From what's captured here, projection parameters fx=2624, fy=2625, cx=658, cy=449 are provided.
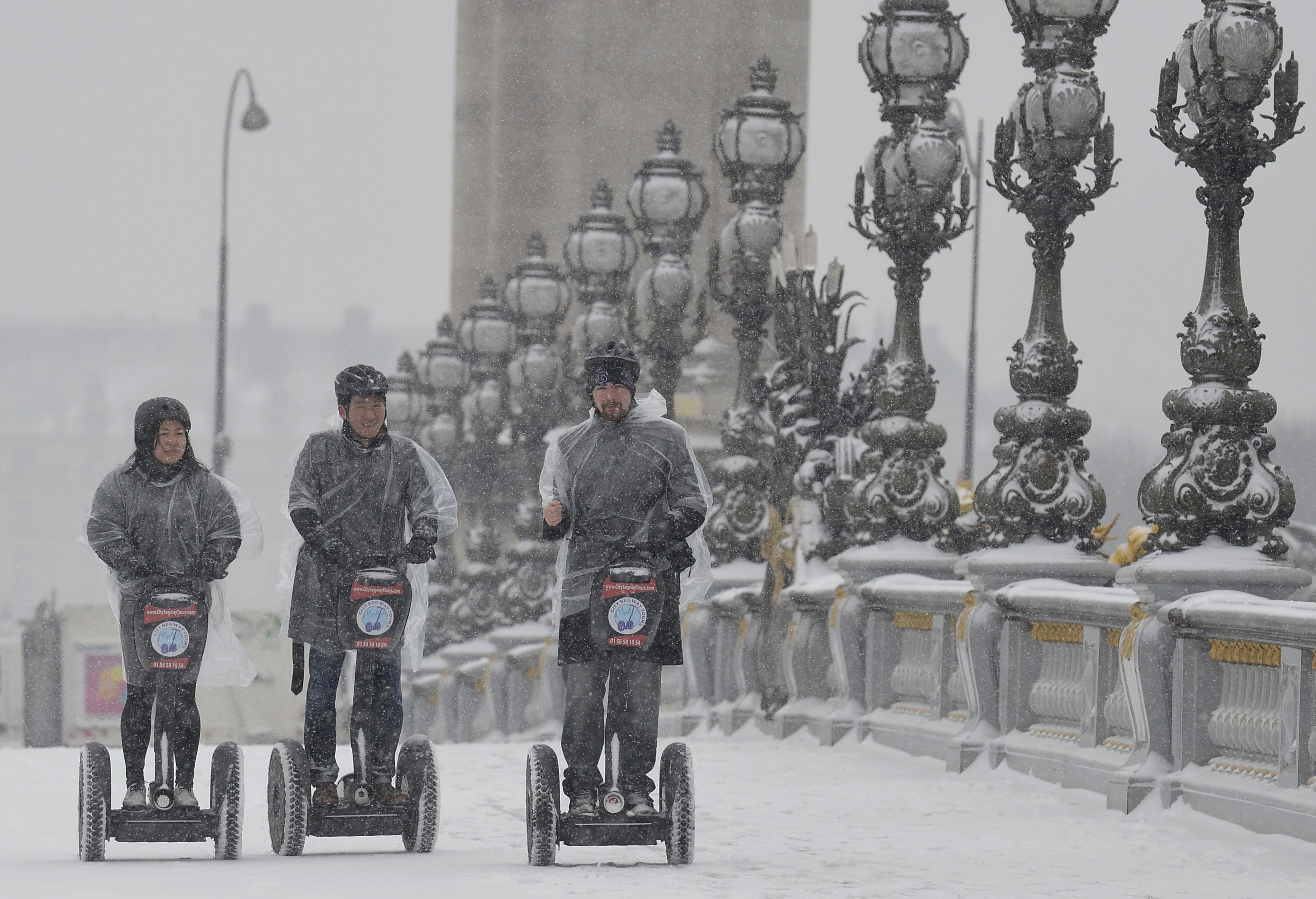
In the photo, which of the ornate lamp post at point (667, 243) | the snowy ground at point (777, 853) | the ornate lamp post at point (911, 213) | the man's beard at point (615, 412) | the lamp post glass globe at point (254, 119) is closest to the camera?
the snowy ground at point (777, 853)

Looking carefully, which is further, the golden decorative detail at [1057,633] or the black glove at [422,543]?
the golden decorative detail at [1057,633]

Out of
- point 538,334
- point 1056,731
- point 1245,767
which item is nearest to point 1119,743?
point 1056,731

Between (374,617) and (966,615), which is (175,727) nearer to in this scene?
(374,617)

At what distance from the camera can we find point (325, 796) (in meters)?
10.1

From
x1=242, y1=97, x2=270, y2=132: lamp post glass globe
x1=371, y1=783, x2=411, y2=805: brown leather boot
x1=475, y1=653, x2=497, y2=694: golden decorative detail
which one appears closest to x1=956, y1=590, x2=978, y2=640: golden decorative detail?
x1=371, y1=783, x2=411, y2=805: brown leather boot

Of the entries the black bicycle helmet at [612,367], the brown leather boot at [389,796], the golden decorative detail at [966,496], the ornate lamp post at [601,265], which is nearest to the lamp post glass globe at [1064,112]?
the golden decorative detail at [966,496]

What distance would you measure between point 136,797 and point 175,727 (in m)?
0.33

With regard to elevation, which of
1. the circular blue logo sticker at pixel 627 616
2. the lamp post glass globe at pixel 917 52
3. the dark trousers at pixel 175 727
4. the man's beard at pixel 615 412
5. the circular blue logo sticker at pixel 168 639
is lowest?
the dark trousers at pixel 175 727

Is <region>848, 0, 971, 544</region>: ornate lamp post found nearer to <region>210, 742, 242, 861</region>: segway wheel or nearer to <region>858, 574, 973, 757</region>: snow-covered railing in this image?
<region>858, 574, 973, 757</region>: snow-covered railing

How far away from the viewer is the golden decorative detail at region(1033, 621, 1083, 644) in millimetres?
13820

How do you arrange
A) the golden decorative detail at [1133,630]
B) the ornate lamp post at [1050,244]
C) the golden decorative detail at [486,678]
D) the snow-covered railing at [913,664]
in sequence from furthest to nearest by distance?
1. the golden decorative detail at [486,678]
2. the snow-covered railing at [913,664]
3. the ornate lamp post at [1050,244]
4. the golden decorative detail at [1133,630]

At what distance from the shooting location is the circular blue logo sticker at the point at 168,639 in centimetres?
999

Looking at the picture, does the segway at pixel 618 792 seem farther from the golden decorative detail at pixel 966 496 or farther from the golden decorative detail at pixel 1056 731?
the golden decorative detail at pixel 966 496

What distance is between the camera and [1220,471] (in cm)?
1232
